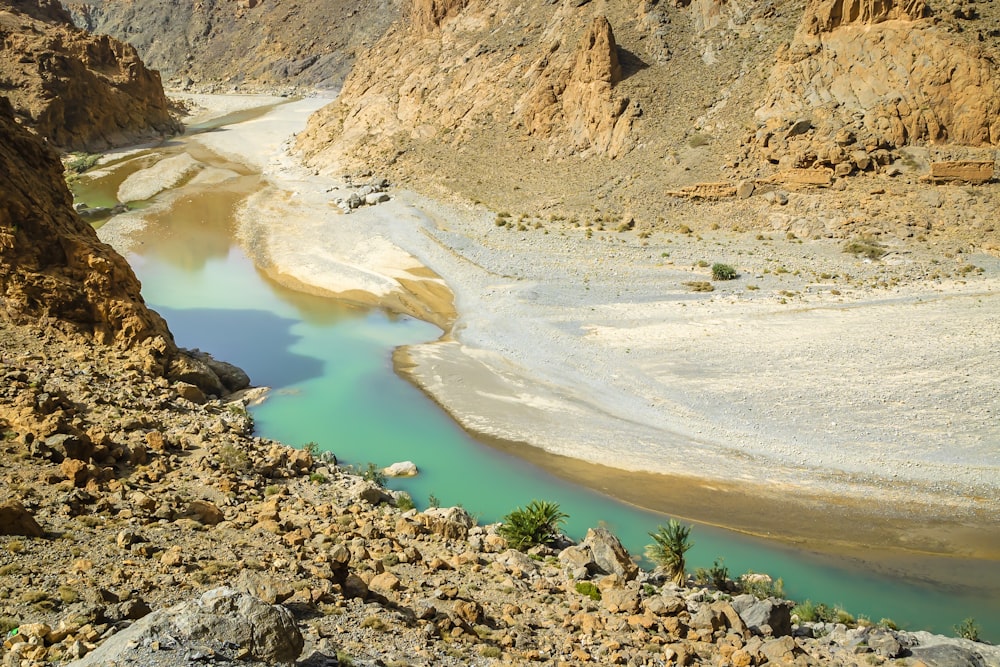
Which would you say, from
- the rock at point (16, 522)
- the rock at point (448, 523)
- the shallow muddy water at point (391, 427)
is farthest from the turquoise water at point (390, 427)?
the rock at point (16, 522)

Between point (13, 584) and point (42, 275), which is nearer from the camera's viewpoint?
point (13, 584)

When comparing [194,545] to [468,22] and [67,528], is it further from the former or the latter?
[468,22]

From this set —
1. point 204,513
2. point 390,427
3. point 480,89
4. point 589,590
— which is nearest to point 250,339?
point 390,427

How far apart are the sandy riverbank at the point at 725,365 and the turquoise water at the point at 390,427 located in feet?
2.84

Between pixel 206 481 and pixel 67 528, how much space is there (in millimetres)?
3395

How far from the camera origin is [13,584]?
9.03 meters

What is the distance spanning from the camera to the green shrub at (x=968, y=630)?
1263 cm

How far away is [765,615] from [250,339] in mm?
21128

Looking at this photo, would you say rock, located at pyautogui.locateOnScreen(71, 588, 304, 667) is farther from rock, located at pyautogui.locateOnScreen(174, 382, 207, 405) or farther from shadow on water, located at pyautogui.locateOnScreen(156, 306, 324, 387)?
shadow on water, located at pyautogui.locateOnScreen(156, 306, 324, 387)

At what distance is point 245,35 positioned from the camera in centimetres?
11638

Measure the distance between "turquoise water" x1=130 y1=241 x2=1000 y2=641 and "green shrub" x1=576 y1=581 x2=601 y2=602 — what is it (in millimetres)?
3607

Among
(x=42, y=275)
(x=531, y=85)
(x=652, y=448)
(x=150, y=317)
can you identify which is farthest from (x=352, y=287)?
(x=531, y=85)

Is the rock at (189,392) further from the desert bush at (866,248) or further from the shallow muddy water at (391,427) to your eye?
the desert bush at (866,248)

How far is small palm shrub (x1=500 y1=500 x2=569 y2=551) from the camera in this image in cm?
1406
